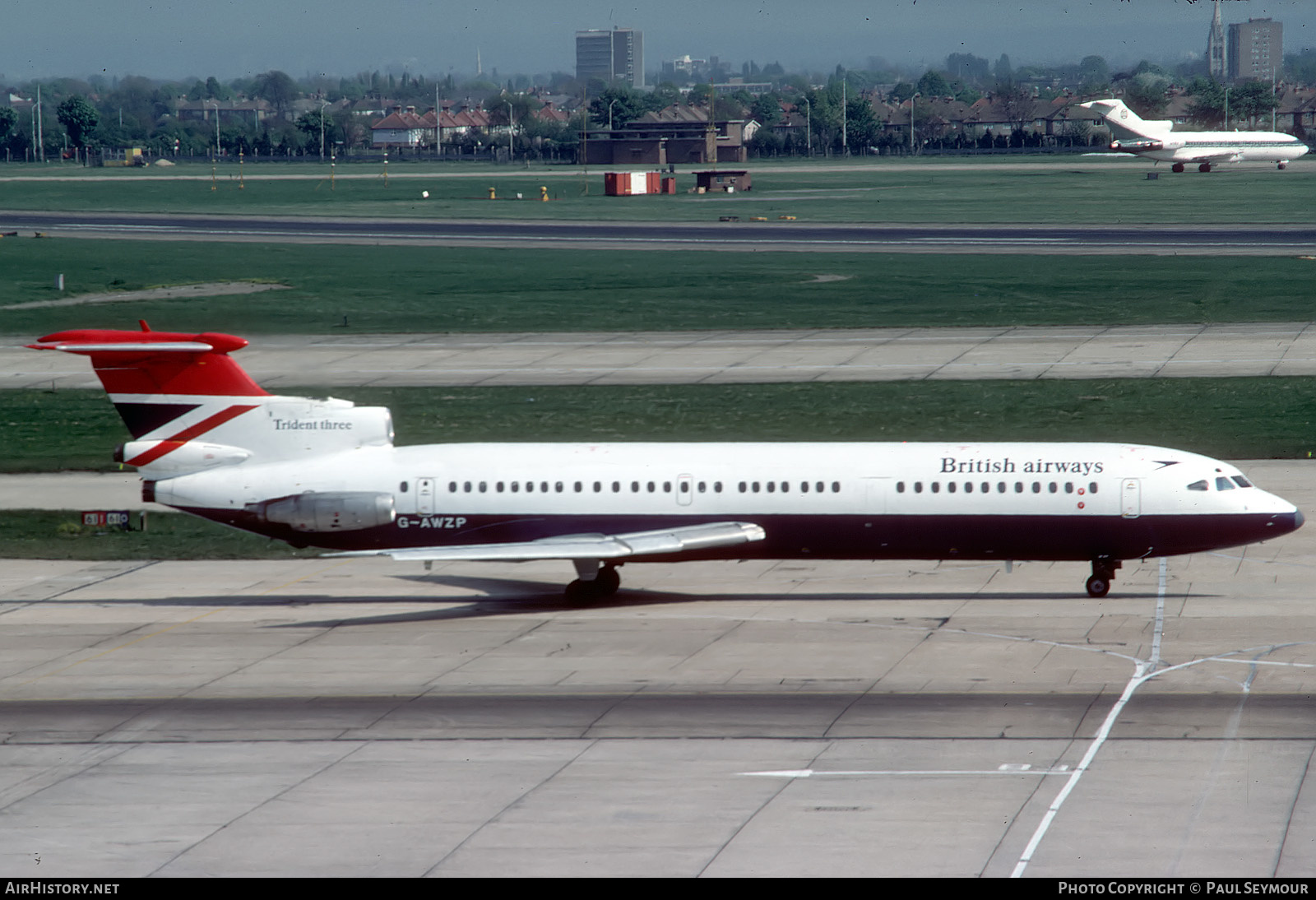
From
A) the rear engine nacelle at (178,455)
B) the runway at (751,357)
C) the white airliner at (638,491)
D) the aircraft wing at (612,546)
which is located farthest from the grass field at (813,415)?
the aircraft wing at (612,546)

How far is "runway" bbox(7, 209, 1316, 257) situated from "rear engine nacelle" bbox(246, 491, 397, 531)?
8546cm

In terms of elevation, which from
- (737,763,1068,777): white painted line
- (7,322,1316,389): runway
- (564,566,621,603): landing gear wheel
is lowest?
(564,566,621,603): landing gear wheel

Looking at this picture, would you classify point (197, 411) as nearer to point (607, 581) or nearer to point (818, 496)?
point (607, 581)

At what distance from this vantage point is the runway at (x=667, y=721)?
76.9ft

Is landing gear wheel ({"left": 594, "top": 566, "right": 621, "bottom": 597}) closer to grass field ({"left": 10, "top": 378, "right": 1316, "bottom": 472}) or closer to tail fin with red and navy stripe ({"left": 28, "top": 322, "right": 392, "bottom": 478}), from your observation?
tail fin with red and navy stripe ({"left": 28, "top": 322, "right": 392, "bottom": 478})

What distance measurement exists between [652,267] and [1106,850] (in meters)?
92.9

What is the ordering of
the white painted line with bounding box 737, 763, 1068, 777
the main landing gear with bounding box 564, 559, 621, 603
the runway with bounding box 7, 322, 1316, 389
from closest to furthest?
the white painted line with bounding box 737, 763, 1068, 777 < the main landing gear with bounding box 564, 559, 621, 603 < the runway with bounding box 7, 322, 1316, 389

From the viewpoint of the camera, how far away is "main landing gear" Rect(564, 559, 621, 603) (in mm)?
40319

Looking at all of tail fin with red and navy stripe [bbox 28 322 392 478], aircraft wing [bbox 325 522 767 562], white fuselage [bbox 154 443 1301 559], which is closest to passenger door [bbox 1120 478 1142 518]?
white fuselage [bbox 154 443 1301 559]

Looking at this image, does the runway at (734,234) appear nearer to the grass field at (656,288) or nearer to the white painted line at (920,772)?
the grass field at (656,288)

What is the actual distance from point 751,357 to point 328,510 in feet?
138

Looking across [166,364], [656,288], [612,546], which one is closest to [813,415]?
[612,546]

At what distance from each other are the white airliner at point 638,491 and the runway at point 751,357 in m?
30.5
